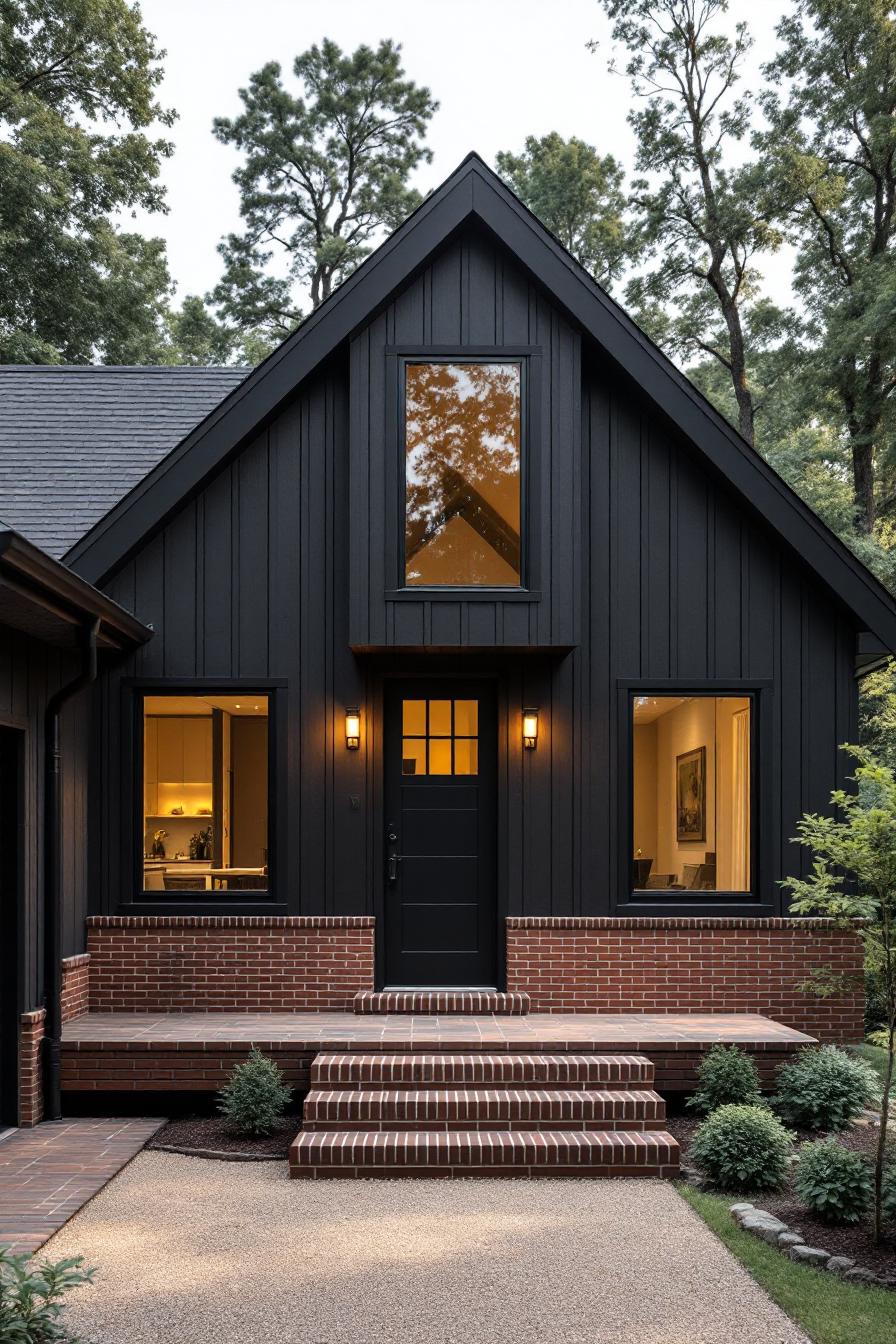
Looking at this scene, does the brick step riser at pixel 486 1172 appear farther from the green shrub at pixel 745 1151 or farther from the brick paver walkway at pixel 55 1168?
the brick paver walkway at pixel 55 1168

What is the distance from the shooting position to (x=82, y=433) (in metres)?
10.7

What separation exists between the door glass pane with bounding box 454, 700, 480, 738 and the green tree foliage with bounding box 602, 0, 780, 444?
1291cm

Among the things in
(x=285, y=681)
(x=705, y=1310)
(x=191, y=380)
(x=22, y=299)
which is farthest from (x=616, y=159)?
(x=705, y=1310)

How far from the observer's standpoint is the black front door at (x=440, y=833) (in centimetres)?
886

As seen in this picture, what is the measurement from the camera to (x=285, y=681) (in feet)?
28.9

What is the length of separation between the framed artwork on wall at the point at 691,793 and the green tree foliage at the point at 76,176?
13552mm

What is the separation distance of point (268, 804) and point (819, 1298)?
5255mm

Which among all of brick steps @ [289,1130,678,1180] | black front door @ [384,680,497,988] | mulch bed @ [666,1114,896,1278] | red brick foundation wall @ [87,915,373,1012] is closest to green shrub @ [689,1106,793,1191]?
mulch bed @ [666,1114,896,1278]

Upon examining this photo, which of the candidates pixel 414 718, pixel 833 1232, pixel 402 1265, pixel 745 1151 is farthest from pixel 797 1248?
pixel 414 718

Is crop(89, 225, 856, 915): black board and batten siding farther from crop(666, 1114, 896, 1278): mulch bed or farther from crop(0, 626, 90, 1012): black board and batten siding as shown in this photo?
crop(666, 1114, 896, 1278): mulch bed

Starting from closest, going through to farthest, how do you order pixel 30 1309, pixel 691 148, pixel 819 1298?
pixel 30 1309
pixel 819 1298
pixel 691 148

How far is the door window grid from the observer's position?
9023 millimetres

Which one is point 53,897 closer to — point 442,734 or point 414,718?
point 414,718

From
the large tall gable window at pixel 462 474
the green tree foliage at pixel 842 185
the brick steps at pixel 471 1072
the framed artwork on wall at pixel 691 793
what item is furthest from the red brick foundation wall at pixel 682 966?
the green tree foliage at pixel 842 185
